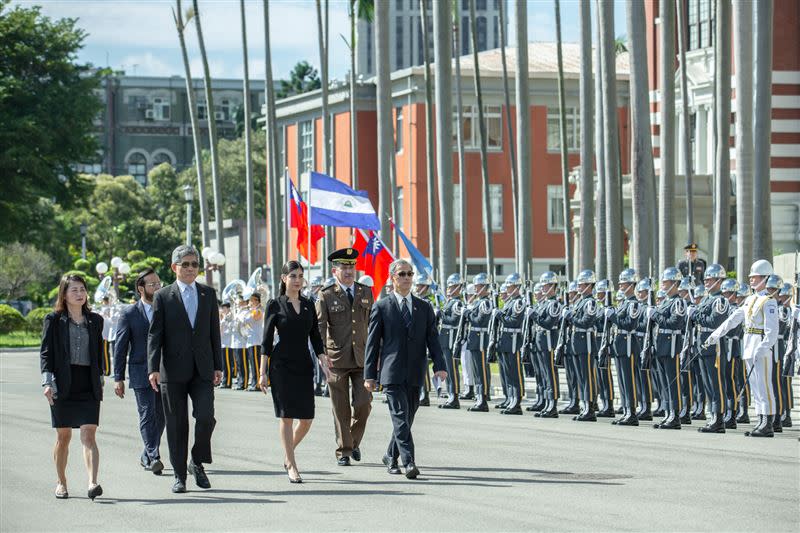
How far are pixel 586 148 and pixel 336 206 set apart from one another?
7583 mm

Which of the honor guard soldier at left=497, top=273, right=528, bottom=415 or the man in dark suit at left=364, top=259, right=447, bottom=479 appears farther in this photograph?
the honor guard soldier at left=497, top=273, right=528, bottom=415

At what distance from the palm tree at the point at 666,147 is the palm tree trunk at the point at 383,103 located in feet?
19.8

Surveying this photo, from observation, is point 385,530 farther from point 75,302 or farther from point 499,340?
point 499,340

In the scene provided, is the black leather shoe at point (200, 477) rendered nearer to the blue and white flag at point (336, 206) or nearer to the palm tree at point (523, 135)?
the blue and white flag at point (336, 206)

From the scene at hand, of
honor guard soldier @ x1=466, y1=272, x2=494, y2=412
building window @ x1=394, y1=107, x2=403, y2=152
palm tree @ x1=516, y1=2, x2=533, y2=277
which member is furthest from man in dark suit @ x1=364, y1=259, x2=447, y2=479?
building window @ x1=394, y1=107, x2=403, y2=152

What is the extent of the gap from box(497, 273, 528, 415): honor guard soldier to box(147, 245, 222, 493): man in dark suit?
10.2 metres

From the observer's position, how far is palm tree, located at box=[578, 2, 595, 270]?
36.8 meters

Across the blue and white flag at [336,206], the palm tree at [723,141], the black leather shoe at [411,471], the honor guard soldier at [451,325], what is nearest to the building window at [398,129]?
the palm tree at [723,141]

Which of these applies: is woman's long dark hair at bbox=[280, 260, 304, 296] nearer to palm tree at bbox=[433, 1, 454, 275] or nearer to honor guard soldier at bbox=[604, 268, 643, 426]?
honor guard soldier at bbox=[604, 268, 643, 426]

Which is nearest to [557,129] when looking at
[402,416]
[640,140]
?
[640,140]

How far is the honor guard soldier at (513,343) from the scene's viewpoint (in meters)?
23.8

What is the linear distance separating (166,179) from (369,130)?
116ft

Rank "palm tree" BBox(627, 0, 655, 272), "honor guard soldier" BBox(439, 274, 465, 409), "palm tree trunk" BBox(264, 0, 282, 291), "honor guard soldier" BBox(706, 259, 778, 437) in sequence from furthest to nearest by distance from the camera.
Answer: "palm tree trunk" BBox(264, 0, 282, 291) < "palm tree" BBox(627, 0, 655, 272) < "honor guard soldier" BBox(439, 274, 465, 409) < "honor guard soldier" BBox(706, 259, 778, 437)

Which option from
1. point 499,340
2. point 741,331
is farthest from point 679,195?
point 741,331
